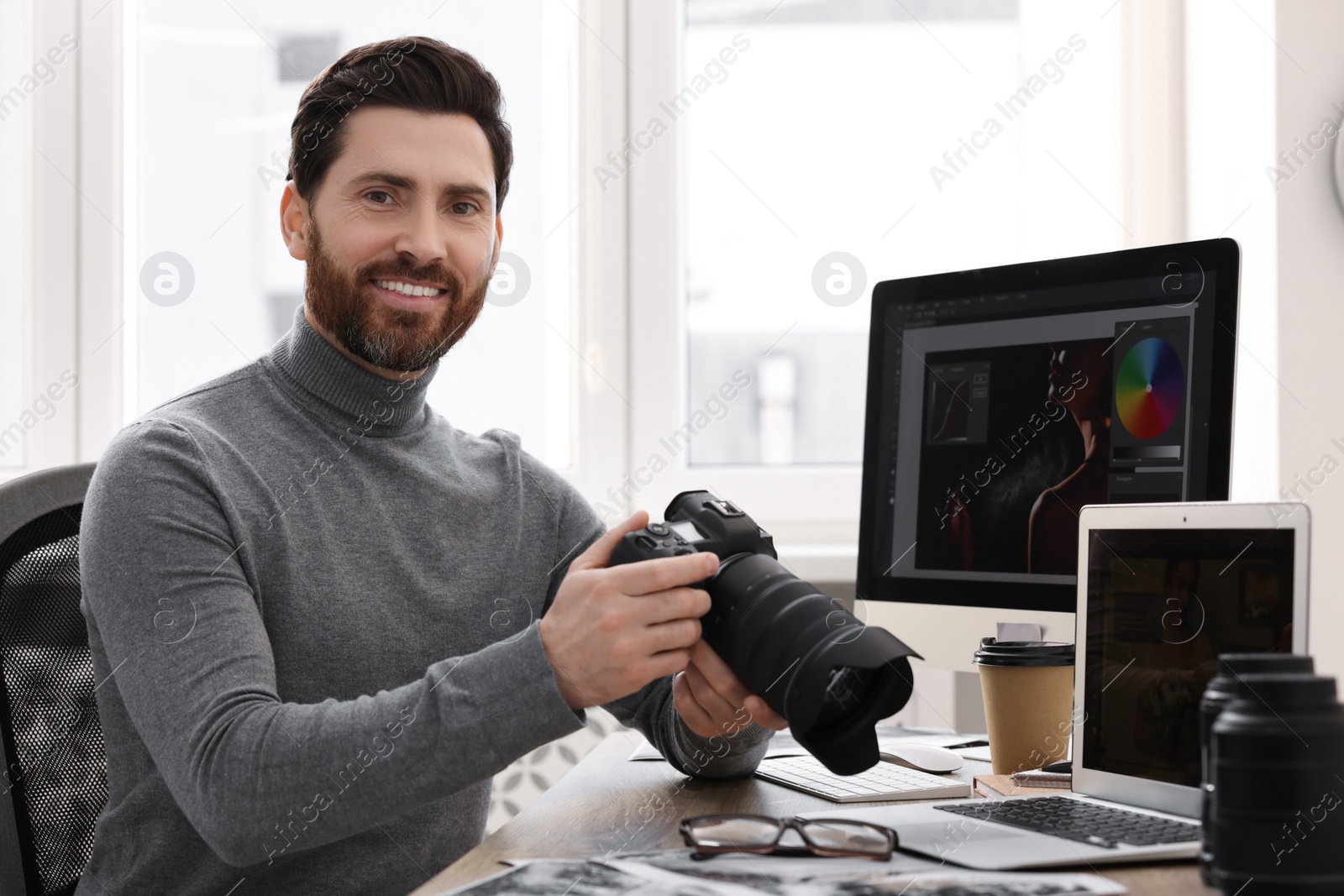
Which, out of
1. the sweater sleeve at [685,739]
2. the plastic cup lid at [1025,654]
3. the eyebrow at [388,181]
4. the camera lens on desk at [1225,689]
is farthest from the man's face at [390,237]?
the camera lens on desk at [1225,689]

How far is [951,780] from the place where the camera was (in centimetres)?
89

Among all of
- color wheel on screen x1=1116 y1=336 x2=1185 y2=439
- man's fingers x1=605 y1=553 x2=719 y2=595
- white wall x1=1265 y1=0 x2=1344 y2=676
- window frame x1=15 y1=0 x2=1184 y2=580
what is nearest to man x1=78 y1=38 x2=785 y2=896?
man's fingers x1=605 y1=553 x2=719 y2=595

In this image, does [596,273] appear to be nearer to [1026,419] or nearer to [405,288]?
[405,288]

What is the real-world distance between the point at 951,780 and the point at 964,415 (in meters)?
0.35

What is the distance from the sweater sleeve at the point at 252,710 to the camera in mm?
715

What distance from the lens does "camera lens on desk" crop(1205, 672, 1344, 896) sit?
483mm

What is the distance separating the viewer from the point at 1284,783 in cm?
49

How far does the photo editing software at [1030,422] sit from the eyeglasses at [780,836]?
43 cm

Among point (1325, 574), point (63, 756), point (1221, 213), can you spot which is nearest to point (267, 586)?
point (63, 756)

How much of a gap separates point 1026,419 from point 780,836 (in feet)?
1.73

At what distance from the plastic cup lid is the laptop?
0.14m

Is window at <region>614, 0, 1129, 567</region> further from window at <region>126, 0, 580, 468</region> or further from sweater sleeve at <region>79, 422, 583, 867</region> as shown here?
sweater sleeve at <region>79, 422, 583, 867</region>

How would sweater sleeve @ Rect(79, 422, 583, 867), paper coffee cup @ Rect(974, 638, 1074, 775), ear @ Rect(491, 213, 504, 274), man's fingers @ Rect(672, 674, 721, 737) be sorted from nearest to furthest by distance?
sweater sleeve @ Rect(79, 422, 583, 867), man's fingers @ Rect(672, 674, 721, 737), paper coffee cup @ Rect(974, 638, 1074, 775), ear @ Rect(491, 213, 504, 274)

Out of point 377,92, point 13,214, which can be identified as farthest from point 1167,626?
point 13,214
